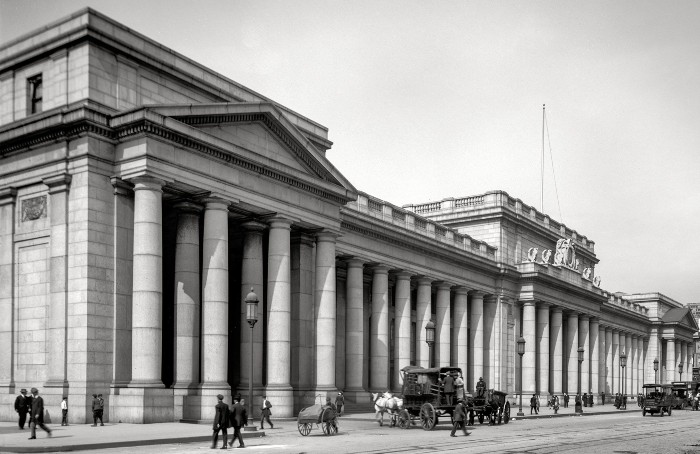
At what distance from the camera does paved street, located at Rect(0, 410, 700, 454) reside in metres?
27.2

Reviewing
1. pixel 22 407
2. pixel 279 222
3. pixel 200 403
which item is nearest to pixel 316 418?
pixel 200 403

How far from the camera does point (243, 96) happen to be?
155 ft

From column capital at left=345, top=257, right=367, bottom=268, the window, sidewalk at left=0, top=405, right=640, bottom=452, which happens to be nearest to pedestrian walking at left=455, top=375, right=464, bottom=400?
sidewalk at left=0, top=405, right=640, bottom=452

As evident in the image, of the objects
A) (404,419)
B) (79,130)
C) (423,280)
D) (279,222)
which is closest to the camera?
(79,130)

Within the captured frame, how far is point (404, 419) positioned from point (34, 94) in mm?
22263

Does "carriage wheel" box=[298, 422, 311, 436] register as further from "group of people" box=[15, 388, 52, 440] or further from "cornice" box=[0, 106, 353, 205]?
"cornice" box=[0, 106, 353, 205]

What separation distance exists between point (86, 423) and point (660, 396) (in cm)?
4474

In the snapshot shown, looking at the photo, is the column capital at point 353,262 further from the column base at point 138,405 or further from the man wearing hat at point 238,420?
the man wearing hat at point 238,420

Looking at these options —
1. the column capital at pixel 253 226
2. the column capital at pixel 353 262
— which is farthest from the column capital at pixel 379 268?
the column capital at pixel 253 226

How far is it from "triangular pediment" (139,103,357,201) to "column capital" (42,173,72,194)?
4638 millimetres

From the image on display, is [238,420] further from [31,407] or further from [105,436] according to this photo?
[31,407]

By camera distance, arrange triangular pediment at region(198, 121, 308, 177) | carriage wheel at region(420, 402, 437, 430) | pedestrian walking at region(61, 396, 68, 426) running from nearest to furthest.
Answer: pedestrian walking at region(61, 396, 68, 426), carriage wheel at region(420, 402, 437, 430), triangular pediment at region(198, 121, 308, 177)

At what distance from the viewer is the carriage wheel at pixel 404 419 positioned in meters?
38.6

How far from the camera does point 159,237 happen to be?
36875 millimetres
